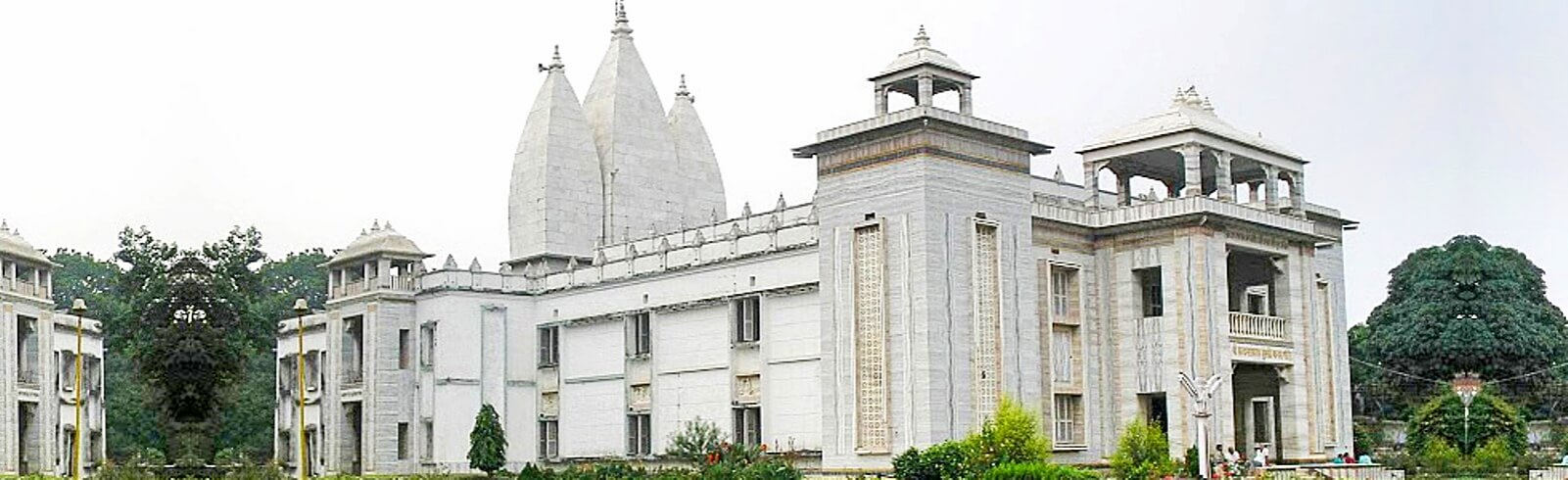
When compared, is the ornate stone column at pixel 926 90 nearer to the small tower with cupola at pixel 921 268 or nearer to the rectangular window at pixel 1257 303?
the small tower with cupola at pixel 921 268

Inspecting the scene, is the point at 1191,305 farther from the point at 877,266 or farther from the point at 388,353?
the point at 388,353

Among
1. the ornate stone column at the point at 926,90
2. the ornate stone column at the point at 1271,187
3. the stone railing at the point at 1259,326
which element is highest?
the ornate stone column at the point at 926,90

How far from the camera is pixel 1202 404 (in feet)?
103

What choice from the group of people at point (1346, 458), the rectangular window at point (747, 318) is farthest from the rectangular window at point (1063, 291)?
the group of people at point (1346, 458)

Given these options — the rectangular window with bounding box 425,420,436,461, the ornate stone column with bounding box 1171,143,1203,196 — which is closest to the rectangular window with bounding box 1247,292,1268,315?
the ornate stone column with bounding box 1171,143,1203,196

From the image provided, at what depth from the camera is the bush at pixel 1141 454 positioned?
3247 cm

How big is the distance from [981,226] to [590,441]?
14052 mm

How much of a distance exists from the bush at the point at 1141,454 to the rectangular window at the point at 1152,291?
387 centimetres

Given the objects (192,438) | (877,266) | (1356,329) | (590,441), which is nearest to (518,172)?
(590,441)

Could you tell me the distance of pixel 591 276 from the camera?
4519 centimetres

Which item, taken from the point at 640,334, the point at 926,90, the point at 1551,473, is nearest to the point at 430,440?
the point at 640,334

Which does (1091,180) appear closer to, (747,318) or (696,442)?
(747,318)

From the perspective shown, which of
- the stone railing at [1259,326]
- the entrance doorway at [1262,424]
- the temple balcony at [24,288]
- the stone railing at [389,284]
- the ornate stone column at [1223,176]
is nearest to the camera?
the stone railing at [1259,326]

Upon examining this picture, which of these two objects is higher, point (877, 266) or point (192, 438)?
point (877, 266)
